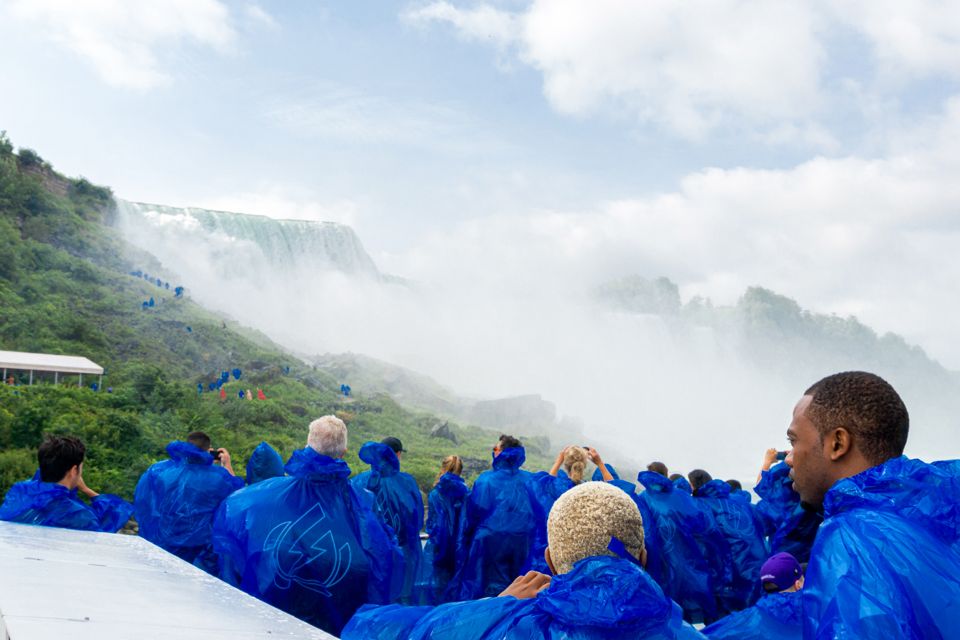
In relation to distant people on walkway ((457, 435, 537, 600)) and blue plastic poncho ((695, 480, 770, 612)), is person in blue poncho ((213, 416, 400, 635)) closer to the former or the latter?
distant people on walkway ((457, 435, 537, 600))

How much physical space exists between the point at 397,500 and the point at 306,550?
2.36m

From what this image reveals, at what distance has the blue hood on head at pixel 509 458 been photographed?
5879 millimetres

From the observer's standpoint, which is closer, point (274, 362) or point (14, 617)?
point (14, 617)

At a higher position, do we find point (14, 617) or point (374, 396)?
point (14, 617)

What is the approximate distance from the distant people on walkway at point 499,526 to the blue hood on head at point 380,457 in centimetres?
63

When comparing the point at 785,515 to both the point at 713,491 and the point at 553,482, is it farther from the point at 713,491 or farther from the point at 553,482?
the point at 553,482

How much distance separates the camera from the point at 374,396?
33656 millimetres

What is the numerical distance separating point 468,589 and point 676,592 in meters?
1.48

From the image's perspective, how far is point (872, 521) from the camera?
1523mm

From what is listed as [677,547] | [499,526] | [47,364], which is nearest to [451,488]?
[499,526]

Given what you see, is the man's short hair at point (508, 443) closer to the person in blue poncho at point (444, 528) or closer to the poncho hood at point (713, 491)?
the person in blue poncho at point (444, 528)

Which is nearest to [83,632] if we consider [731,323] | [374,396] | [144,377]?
[144,377]

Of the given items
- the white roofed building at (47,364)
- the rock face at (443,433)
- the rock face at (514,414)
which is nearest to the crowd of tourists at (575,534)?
the white roofed building at (47,364)

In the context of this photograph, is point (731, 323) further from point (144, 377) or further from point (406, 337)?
point (144, 377)
